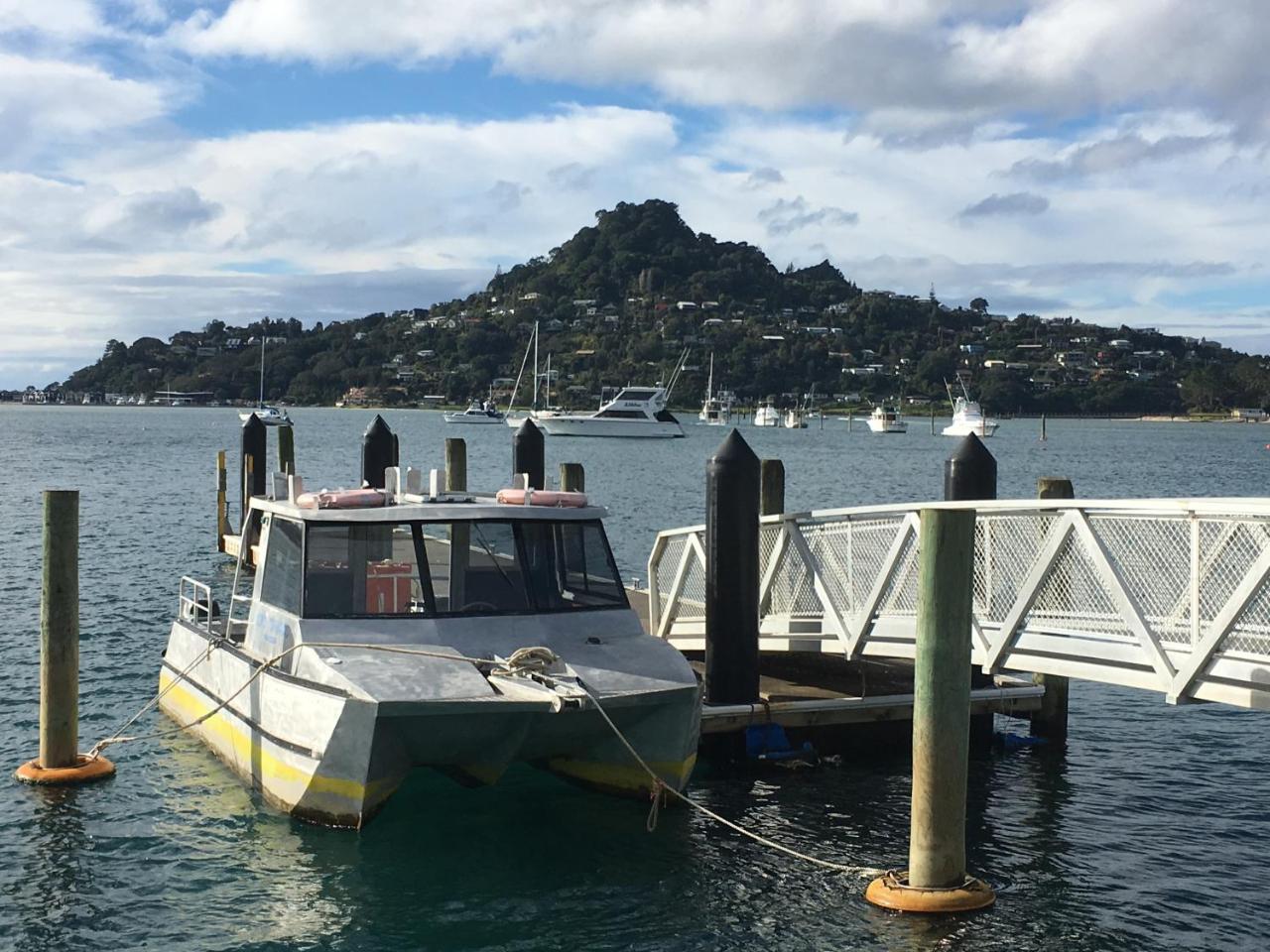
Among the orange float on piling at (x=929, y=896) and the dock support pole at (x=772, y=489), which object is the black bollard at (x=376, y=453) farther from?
the orange float on piling at (x=929, y=896)

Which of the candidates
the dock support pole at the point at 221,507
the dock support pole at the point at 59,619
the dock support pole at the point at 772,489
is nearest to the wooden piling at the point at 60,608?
the dock support pole at the point at 59,619

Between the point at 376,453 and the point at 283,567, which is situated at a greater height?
the point at 376,453

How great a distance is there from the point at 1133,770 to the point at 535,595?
289 inches

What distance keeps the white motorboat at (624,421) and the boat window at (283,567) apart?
4232 inches

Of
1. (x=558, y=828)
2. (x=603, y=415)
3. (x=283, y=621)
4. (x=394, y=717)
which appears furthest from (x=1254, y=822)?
(x=603, y=415)

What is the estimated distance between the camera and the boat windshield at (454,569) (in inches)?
523

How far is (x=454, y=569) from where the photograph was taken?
13.6 m

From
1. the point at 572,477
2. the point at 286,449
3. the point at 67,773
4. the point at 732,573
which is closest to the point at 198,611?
the point at 67,773

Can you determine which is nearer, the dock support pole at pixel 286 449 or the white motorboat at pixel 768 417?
the dock support pole at pixel 286 449

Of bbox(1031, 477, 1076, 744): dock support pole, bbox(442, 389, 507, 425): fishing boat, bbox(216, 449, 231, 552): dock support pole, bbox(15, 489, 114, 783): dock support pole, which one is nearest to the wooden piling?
bbox(15, 489, 114, 783): dock support pole

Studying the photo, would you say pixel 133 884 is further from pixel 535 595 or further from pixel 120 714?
pixel 120 714

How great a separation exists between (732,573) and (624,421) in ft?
352

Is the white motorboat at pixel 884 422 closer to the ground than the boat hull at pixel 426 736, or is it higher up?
higher up

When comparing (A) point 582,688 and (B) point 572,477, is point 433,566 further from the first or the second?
(B) point 572,477
